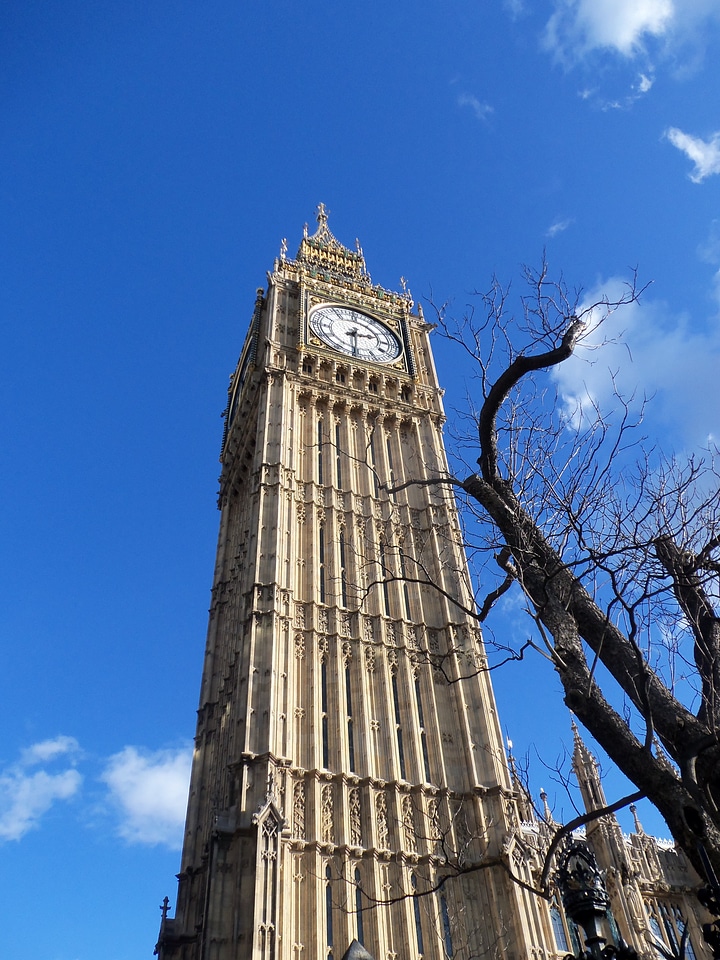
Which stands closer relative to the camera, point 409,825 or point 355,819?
point 355,819

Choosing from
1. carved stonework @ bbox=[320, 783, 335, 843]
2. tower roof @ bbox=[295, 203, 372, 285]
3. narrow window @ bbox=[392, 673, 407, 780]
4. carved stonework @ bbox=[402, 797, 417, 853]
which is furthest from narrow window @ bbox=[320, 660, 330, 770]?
tower roof @ bbox=[295, 203, 372, 285]

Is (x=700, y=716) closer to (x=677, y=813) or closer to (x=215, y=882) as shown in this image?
(x=677, y=813)

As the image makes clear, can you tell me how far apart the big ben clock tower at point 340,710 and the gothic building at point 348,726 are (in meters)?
0.07

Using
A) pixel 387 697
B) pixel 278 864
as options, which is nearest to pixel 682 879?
pixel 387 697

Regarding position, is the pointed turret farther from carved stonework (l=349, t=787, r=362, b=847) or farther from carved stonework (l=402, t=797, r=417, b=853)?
carved stonework (l=349, t=787, r=362, b=847)

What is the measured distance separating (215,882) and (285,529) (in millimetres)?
12945

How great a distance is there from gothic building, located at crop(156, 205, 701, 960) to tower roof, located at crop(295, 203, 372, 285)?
40.8 ft

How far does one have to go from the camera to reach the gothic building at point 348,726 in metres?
18.8

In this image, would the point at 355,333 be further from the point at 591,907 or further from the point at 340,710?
the point at 591,907

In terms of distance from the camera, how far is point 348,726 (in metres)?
23.5

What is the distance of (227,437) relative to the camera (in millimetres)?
41875

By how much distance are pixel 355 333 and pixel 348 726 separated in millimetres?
22940

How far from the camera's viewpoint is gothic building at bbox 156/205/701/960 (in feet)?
61.8

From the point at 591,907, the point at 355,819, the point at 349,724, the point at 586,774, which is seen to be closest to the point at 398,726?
the point at 349,724
